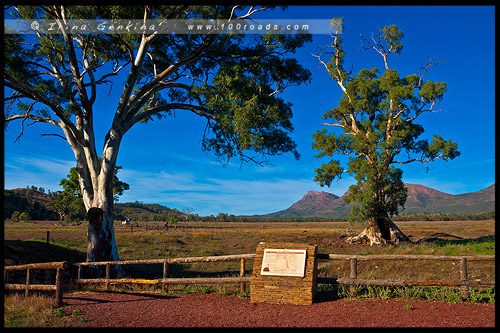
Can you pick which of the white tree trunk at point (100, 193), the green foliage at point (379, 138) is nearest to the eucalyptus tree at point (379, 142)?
the green foliage at point (379, 138)

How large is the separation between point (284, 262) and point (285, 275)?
14.6 inches

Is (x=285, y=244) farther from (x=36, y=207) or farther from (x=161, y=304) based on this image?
(x=36, y=207)

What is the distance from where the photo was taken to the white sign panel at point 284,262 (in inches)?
363

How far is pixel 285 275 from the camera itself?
30.2 feet

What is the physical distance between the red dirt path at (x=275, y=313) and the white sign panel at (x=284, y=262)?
0.85 metres

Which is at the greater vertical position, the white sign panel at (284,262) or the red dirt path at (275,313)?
the white sign panel at (284,262)

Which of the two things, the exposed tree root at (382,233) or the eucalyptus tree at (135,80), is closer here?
the eucalyptus tree at (135,80)

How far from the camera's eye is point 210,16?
650 inches

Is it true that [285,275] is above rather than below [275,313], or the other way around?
above

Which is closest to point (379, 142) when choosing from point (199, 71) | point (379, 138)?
point (379, 138)

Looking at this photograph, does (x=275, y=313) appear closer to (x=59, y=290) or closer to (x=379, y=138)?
(x=59, y=290)

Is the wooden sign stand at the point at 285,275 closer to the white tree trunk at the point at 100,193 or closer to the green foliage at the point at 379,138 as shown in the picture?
the white tree trunk at the point at 100,193
